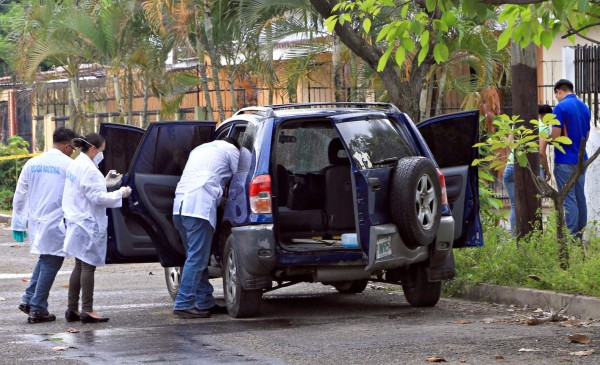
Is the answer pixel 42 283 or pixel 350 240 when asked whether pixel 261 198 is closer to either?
pixel 350 240

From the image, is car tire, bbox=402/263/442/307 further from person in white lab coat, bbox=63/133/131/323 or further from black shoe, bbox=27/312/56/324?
black shoe, bbox=27/312/56/324

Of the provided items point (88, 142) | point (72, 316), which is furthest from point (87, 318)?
point (88, 142)

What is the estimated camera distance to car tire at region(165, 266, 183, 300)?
1185cm

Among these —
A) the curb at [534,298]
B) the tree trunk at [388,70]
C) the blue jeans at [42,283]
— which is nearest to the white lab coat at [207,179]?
the blue jeans at [42,283]

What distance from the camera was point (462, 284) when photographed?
38.1ft

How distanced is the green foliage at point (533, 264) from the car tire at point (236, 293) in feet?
7.59

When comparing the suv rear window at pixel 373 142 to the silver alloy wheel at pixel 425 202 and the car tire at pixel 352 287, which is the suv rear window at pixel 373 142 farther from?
the car tire at pixel 352 287

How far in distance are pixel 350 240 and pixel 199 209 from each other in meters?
1.32

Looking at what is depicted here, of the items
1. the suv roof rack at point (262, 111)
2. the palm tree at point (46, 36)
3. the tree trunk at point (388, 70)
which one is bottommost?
the suv roof rack at point (262, 111)

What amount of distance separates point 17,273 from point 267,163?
21.5 feet

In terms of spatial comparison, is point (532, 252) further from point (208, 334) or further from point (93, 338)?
point (93, 338)

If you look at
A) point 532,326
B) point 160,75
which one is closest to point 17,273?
point 532,326

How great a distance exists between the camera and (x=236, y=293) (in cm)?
1030

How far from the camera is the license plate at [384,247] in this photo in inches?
386
